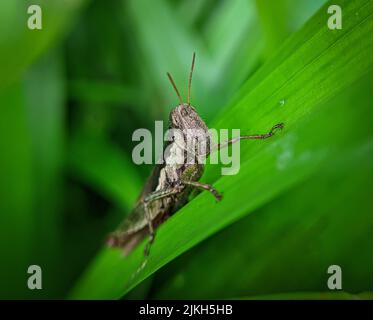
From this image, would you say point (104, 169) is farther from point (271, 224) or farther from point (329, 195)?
point (329, 195)

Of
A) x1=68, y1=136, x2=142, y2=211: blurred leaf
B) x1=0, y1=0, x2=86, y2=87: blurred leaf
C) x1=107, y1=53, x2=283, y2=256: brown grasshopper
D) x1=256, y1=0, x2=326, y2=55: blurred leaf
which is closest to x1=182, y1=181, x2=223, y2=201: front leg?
x1=107, y1=53, x2=283, y2=256: brown grasshopper

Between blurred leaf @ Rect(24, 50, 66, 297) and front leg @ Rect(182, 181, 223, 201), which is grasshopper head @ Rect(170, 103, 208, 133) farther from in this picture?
blurred leaf @ Rect(24, 50, 66, 297)

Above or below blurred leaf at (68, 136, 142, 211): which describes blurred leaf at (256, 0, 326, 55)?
above

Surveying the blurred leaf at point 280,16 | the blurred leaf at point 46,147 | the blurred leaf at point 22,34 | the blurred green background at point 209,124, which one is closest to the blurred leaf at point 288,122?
the blurred green background at point 209,124

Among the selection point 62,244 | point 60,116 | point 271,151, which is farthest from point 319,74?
point 62,244

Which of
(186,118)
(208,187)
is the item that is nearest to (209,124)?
(186,118)

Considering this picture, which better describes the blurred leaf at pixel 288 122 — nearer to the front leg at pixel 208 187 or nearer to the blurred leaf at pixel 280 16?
the front leg at pixel 208 187
